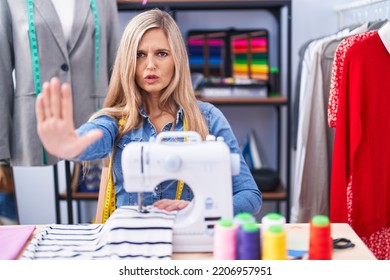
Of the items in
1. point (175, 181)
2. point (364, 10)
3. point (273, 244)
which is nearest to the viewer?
point (273, 244)

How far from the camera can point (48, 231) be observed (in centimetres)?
112

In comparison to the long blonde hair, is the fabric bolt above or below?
below

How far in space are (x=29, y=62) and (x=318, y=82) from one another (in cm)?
112

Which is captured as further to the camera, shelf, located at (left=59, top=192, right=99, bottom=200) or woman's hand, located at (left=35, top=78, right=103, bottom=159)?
shelf, located at (left=59, top=192, right=99, bottom=200)

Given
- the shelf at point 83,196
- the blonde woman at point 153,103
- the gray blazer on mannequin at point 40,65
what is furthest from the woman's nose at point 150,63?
the shelf at point 83,196

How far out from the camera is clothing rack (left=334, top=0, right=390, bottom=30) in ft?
6.66

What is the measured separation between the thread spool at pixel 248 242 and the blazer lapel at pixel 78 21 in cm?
129

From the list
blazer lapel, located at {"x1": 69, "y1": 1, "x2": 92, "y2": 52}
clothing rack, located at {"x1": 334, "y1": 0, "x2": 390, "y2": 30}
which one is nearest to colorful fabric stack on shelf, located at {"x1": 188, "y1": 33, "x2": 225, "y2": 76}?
clothing rack, located at {"x1": 334, "y1": 0, "x2": 390, "y2": 30}

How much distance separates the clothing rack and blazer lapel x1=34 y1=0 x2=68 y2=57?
47.1 inches

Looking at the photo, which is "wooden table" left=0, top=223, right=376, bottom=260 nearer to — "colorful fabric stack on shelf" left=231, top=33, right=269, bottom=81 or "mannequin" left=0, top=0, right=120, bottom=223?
"mannequin" left=0, top=0, right=120, bottom=223

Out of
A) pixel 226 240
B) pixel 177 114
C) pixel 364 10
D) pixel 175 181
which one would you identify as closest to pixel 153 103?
pixel 177 114

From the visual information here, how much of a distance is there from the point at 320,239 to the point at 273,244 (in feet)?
0.28

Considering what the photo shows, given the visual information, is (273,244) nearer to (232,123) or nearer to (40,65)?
(40,65)

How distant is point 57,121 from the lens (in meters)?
0.89
